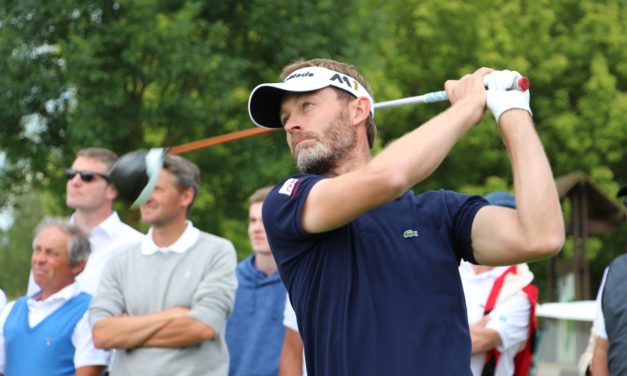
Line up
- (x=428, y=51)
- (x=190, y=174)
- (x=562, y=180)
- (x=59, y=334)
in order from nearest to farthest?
(x=59, y=334)
(x=190, y=174)
(x=562, y=180)
(x=428, y=51)

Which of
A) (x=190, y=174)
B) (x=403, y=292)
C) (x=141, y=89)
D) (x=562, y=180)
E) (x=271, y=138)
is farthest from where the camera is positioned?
(x=562, y=180)

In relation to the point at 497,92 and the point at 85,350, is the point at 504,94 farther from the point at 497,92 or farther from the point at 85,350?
the point at 85,350

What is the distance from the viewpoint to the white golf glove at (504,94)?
3332 mm

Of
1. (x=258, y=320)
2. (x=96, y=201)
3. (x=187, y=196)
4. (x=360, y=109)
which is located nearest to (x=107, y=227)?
(x=96, y=201)

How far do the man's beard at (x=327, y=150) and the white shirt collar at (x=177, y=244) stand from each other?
272 cm

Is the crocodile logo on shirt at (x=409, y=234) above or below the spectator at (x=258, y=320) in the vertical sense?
above

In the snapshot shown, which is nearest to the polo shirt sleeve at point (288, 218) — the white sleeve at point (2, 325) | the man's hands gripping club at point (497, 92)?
the man's hands gripping club at point (497, 92)

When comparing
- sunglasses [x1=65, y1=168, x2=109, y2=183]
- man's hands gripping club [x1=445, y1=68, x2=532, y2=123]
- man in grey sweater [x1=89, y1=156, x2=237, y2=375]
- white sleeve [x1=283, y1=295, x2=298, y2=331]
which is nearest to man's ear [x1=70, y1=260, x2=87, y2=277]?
man in grey sweater [x1=89, y1=156, x2=237, y2=375]

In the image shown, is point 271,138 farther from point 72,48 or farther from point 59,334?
point 59,334

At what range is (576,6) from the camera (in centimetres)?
2447

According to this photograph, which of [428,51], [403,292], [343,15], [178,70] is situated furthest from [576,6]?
[403,292]

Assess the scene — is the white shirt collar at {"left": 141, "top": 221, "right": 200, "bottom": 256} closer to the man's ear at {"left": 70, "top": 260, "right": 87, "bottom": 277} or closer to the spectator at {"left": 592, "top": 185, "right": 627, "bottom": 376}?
the man's ear at {"left": 70, "top": 260, "right": 87, "bottom": 277}

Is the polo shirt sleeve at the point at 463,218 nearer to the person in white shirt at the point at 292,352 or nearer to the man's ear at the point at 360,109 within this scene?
the man's ear at the point at 360,109

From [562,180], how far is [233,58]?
21.8 feet
